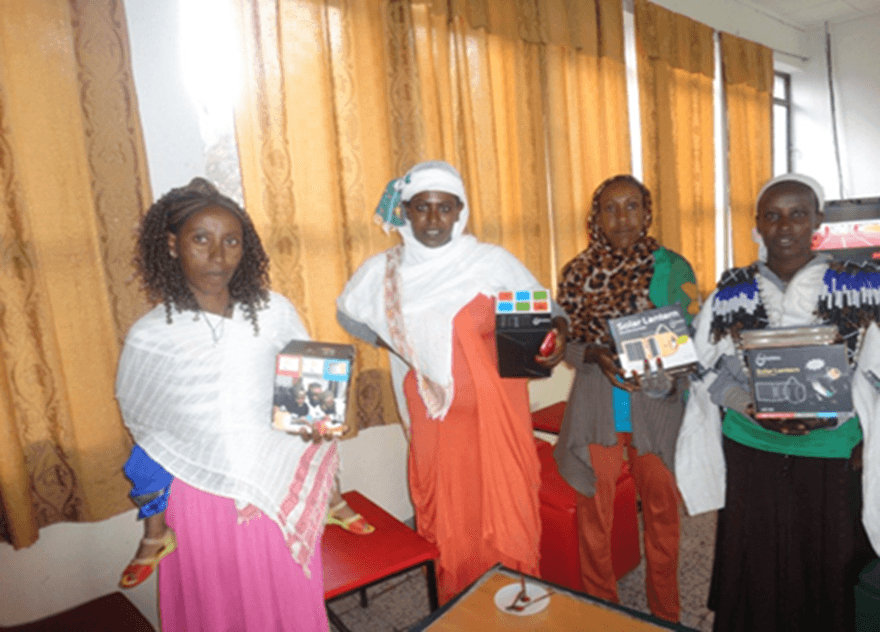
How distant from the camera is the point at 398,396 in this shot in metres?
2.12

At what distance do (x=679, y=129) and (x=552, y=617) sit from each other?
3941mm

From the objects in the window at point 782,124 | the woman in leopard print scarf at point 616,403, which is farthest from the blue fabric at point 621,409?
the window at point 782,124

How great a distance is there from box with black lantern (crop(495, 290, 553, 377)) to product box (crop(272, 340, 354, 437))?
51 cm

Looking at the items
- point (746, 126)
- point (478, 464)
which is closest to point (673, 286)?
point (478, 464)

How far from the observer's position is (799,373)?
1438 mm

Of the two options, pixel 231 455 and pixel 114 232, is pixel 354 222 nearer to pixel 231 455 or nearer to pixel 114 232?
pixel 114 232

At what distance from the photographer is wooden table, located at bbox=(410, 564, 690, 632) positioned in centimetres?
127

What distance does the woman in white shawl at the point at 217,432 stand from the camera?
4.53 ft

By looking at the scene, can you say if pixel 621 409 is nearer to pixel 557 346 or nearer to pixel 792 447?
pixel 557 346

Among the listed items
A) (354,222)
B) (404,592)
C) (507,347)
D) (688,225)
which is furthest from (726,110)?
(404,592)

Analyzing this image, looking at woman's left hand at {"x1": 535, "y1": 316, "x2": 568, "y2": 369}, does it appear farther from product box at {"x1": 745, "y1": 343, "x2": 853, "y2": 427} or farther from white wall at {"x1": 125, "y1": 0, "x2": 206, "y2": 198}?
white wall at {"x1": 125, "y1": 0, "x2": 206, "y2": 198}

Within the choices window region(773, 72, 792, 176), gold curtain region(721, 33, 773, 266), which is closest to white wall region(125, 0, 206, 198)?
gold curtain region(721, 33, 773, 266)

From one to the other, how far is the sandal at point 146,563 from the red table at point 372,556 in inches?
17.9

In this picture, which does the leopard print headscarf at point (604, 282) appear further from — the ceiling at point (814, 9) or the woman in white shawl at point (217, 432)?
the ceiling at point (814, 9)
